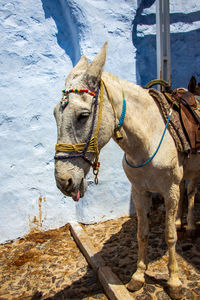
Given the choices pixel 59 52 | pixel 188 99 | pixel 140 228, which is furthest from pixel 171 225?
pixel 59 52

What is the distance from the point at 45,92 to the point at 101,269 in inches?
138

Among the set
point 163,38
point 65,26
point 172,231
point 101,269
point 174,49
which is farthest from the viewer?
point 174,49

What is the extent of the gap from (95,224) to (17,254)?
63.7 inches

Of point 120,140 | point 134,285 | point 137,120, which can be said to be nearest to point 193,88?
point 137,120

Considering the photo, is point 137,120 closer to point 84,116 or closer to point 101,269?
point 84,116

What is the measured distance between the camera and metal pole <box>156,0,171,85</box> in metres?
4.23

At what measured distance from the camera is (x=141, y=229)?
8.20 ft

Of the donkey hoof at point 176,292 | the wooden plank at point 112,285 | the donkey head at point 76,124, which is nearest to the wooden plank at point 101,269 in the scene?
the wooden plank at point 112,285

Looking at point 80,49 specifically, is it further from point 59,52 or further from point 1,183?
point 1,183

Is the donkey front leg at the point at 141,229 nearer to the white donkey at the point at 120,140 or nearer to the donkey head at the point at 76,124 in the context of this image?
the white donkey at the point at 120,140

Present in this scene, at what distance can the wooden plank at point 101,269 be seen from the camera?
2.37m

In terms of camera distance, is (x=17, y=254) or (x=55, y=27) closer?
(x=17, y=254)

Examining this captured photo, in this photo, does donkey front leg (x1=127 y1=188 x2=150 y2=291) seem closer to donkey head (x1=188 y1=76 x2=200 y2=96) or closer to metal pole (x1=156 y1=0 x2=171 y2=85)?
donkey head (x1=188 y1=76 x2=200 y2=96)

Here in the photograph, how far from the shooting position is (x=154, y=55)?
208 inches
